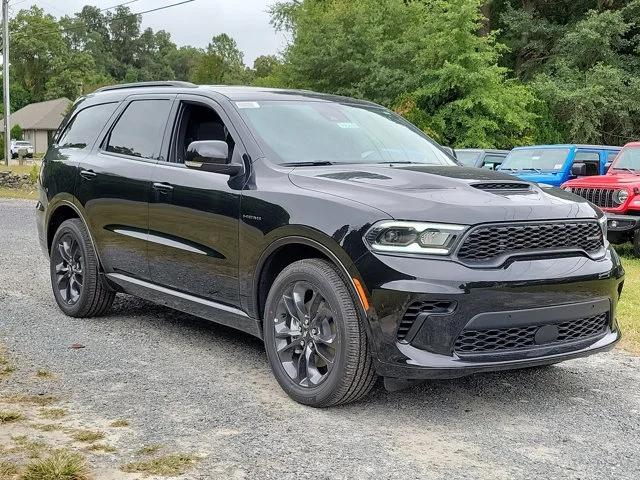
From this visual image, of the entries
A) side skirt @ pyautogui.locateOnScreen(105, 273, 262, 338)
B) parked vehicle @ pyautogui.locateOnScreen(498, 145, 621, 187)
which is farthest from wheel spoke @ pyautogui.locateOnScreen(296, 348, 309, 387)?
parked vehicle @ pyautogui.locateOnScreen(498, 145, 621, 187)

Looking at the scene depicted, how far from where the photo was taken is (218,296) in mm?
5000

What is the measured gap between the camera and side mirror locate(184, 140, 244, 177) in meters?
4.79

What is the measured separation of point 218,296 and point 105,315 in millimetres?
2056

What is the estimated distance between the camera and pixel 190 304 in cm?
525

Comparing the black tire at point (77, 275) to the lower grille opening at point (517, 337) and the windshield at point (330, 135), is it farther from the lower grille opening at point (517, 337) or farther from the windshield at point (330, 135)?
the lower grille opening at point (517, 337)

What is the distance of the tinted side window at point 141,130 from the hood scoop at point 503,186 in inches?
97.1

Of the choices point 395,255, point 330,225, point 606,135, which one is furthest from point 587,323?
point 606,135

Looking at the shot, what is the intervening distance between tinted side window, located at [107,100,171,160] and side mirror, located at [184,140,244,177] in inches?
34.6

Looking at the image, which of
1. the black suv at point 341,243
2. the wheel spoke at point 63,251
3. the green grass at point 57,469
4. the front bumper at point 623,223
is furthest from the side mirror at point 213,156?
the front bumper at point 623,223

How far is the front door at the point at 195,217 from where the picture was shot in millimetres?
4859

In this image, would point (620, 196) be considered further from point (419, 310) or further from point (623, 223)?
point (419, 310)

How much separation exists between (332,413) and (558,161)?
41.3 feet

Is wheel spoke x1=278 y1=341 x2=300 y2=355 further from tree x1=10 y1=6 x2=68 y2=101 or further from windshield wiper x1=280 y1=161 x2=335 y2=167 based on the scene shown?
tree x1=10 y1=6 x2=68 y2=101

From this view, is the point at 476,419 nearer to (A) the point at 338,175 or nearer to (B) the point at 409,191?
(B) the point at 409,191
